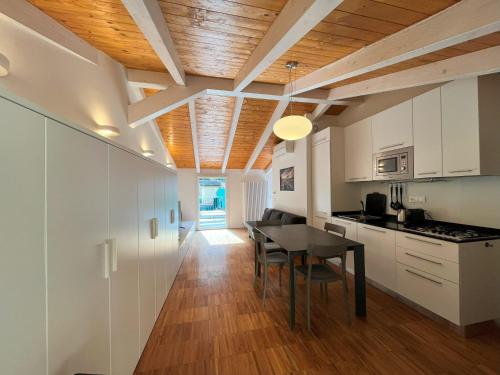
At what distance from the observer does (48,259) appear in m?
0.80

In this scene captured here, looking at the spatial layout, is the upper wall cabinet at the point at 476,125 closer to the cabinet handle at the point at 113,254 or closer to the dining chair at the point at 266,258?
the dining chair at the point at 266,258

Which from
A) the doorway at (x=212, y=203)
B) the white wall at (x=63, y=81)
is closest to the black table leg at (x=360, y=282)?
the white wall at (x=63, y=81)

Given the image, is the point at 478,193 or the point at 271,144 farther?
the point at 271,144

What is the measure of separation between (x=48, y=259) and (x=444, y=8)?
112 inches

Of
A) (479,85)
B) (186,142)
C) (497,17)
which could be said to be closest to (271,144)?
(186,142)

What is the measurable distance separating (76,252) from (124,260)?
1.77 ft

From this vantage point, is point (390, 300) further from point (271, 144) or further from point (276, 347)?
point (271, 144)

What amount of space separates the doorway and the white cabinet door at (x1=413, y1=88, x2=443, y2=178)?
5934 mm

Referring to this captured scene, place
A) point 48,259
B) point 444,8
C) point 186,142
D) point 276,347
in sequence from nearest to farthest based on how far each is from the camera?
point 48,259 → point 444,8 → point 276,347 → point 186,142

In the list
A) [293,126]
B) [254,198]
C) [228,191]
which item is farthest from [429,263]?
[228,191]

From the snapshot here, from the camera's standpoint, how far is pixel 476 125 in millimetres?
2016

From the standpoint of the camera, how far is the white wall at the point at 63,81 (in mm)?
1399

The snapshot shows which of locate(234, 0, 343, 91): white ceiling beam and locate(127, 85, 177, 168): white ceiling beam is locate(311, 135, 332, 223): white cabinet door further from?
locate(127, 85, 177, 168): white ceiling beam

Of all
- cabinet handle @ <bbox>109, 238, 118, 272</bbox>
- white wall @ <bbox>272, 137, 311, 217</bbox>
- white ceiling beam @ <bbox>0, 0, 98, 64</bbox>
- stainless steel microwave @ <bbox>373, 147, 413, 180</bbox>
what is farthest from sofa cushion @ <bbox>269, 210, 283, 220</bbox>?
white ceiling beam @ <bbox>0, 0, 98, 64</bbox>
